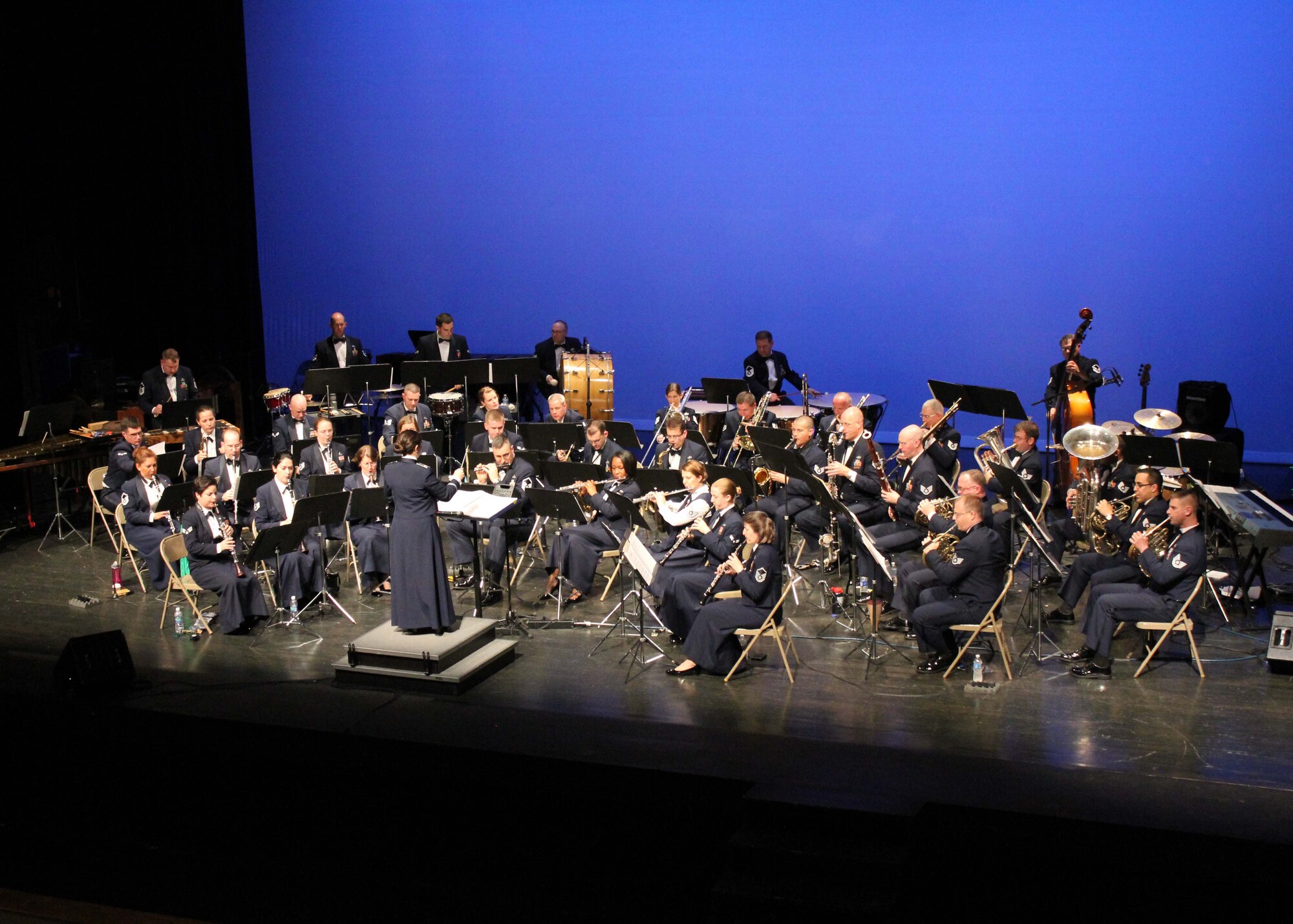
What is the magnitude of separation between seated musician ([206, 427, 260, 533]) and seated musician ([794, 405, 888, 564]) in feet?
15.4

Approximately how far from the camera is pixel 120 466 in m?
9.84

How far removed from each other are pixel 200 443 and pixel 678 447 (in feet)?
14.9

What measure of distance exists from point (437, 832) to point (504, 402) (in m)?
7.43

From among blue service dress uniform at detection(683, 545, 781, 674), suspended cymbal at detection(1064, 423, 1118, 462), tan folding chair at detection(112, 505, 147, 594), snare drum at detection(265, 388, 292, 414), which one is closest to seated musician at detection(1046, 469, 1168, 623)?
suspended cymbal at detection(1064, 423, 1118, 462)

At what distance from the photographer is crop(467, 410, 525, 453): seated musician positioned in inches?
369

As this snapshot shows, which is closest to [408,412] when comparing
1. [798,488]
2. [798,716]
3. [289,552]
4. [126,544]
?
[126,544]

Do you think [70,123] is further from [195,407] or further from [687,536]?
[687,536]

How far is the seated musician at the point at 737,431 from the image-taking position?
10.3 meters

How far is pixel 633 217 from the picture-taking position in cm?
1405

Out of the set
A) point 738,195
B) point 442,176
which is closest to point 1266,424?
point 738,195

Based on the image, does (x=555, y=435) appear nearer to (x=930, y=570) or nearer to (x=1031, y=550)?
(x=930, y=570)

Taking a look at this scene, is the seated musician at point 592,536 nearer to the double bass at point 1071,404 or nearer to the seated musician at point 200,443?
the seated musician at point 200,443

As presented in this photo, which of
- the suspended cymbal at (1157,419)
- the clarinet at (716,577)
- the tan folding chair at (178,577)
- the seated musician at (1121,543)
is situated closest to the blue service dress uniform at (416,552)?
the clarinet at (716,577)

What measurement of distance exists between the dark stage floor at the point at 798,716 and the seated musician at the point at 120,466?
2.21ft
